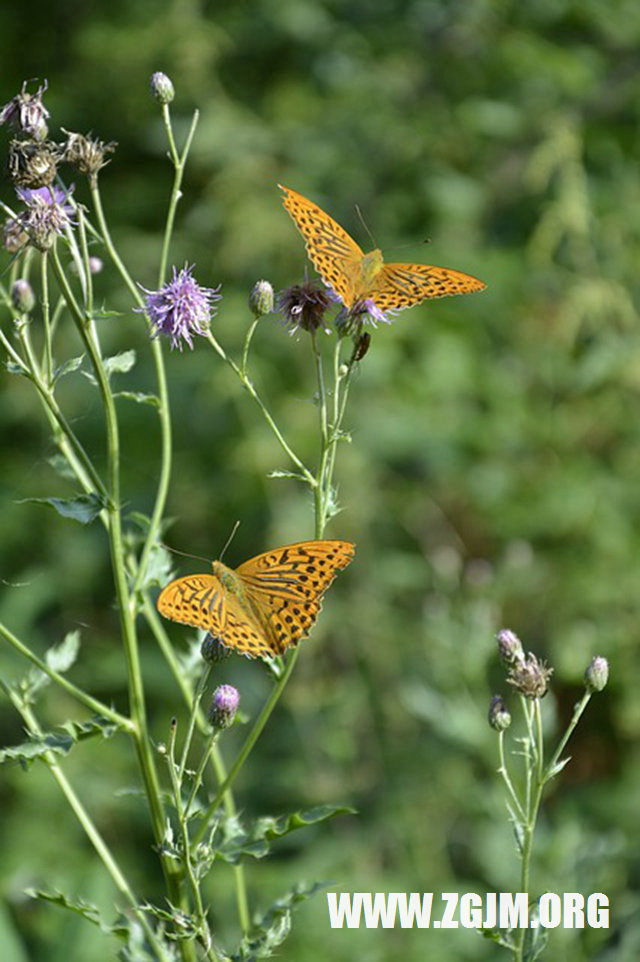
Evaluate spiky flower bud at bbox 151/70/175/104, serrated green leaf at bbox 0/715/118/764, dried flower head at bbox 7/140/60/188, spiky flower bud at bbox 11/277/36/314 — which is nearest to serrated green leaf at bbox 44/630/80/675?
serrated green leaf at bbox 0/715/118/764

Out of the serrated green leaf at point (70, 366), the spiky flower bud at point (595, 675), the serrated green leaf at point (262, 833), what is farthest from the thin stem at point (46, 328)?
the spiky flower bud at point (595, 675)

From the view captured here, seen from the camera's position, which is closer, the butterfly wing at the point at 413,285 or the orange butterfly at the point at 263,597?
the orange butterfly at the point at 263,597

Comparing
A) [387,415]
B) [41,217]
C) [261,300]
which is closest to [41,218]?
[41,217]

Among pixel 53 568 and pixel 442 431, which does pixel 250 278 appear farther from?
pixel 53 568

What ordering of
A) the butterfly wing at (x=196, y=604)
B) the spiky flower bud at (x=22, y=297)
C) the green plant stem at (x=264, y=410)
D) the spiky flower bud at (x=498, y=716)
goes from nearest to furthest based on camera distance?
1. the butterfly wing at (x=196, y=604)
2. the green plant stem at (x=264, y=410)
3. the spiky flower bud at (x=498, y=716)
4. the spiky flower bud at (x=22, y=297)

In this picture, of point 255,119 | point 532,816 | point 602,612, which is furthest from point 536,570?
point 532,816

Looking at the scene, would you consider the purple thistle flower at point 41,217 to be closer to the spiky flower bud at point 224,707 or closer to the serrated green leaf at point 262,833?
the spiky flower bud at point 224,707

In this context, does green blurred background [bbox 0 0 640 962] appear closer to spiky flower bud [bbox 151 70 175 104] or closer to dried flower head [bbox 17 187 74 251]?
spiky flower bud [bbox 151 70 175 104]
